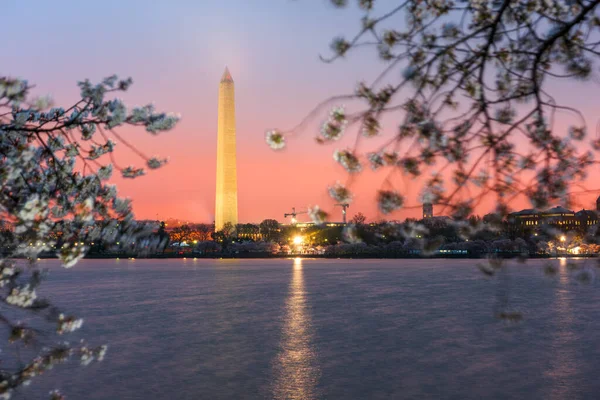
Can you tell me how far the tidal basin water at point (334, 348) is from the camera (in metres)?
13.6

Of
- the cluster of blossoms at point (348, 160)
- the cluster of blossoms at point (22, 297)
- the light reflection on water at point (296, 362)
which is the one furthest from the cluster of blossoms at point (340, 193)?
the light reflection on water at point (296, 362)

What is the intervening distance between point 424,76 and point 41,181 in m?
3.18

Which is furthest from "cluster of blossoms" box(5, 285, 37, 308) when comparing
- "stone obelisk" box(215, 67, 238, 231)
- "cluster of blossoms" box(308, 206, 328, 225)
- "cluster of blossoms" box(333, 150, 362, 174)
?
"stone obelisk" box(215, 67, 238, 231)

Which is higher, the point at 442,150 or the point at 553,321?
the point at 442,150

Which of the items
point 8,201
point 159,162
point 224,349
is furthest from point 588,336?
point 8,201

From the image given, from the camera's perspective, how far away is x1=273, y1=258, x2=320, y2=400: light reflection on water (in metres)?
13.5

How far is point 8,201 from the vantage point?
468 cm

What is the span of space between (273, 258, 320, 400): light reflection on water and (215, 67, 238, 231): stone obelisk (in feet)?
189

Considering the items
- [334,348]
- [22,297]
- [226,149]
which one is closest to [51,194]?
[22,297]

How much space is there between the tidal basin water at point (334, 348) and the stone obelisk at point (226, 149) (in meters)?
48.9

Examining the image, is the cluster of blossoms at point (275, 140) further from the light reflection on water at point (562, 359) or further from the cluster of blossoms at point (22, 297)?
the light reflection on water at point (562, 359)

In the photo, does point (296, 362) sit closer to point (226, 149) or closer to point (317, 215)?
point (317, 215)

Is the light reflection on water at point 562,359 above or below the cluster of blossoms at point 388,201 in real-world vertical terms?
below

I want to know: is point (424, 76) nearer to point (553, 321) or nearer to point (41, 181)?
point (41, 181)
